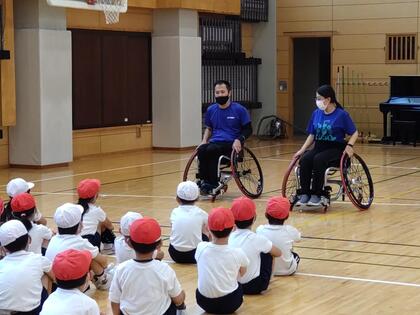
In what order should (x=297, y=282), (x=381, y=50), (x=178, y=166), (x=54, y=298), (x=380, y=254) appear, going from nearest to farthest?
(x=54, y=298) → (x=297, y=282) → (x=380, y=254) → (x=178, y=166) → (x=381, y=50)

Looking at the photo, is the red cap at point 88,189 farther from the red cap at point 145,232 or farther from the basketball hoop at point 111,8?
the basketball hoop at point 111,8

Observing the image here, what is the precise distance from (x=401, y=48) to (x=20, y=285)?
14083 millimetres

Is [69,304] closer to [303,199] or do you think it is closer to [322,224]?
[322,224]

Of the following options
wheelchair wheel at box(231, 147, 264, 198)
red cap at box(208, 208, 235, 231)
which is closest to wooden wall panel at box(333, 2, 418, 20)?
wheelchair wheel at box(231, 147, 264, 198)

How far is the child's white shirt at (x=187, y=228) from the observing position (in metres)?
6.64

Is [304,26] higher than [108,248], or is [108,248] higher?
[304,26]

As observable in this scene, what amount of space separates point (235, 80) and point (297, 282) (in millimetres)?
12863

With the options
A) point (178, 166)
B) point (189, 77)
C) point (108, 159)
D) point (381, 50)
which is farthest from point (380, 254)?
point (381, 50)

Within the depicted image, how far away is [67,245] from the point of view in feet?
17.9

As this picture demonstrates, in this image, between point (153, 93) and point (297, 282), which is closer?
point (297, 282)

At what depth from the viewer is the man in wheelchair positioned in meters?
9.97

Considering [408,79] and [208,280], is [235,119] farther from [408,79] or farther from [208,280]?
[408,79]

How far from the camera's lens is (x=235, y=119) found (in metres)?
10.1

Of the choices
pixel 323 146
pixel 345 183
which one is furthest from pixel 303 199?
pixel 323 146
